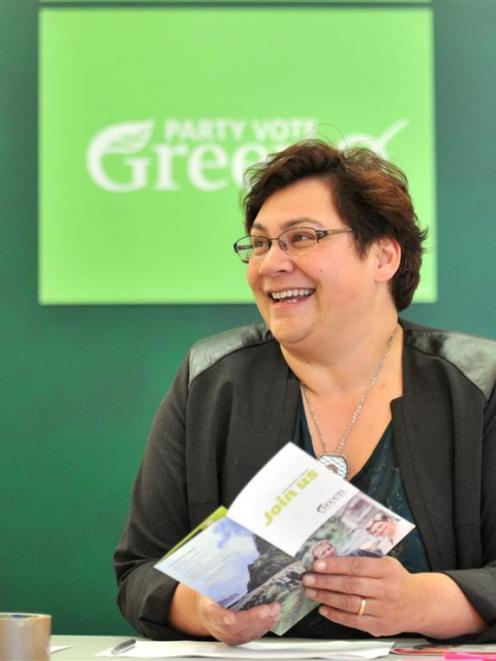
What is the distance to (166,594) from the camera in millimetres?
2117

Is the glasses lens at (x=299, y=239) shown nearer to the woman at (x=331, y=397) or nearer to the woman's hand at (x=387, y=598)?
the woman at (x=331, y=397)

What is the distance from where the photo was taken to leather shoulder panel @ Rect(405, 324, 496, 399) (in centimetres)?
231

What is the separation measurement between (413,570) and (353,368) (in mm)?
432

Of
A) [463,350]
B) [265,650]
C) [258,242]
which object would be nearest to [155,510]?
[265,650]

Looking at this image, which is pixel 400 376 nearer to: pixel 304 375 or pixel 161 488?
pixel 304 375

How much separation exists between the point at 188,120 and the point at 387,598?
174 centimetres

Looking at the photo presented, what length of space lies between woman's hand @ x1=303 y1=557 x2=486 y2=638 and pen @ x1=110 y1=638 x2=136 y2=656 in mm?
321

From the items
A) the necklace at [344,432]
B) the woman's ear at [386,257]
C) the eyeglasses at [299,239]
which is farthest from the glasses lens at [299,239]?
the necklace at [344,432]

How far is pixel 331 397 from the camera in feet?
7.83

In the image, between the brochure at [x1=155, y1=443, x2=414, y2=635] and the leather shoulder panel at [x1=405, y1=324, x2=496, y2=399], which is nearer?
the brochure at [x1=155, y1=443, x2=414, y2=635]

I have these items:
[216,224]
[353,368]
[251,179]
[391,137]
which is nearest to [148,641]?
[353,368]

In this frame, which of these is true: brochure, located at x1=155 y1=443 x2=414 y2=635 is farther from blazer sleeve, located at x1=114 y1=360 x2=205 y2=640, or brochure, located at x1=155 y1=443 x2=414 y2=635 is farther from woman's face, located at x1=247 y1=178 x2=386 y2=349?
woman's face, located at x1=247 y1=178 x2=386 y2=349

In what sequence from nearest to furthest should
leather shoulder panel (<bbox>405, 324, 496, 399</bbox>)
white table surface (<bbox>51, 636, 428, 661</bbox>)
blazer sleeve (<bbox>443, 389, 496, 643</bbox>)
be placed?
white table surface (<bbox>51, 636, 428, 661</bbox>)
blazer sleeve (<bbox>443, 389, 496, 643</bbox>)
leather shoulder panel (<bbox>405, 324, 496, 399</bbox>)

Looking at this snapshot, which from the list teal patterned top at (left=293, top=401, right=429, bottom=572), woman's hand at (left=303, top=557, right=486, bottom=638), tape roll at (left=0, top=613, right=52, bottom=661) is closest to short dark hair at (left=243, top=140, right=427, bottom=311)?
teal patterned top at (left=293, top=401, right=429, bottom=572)
